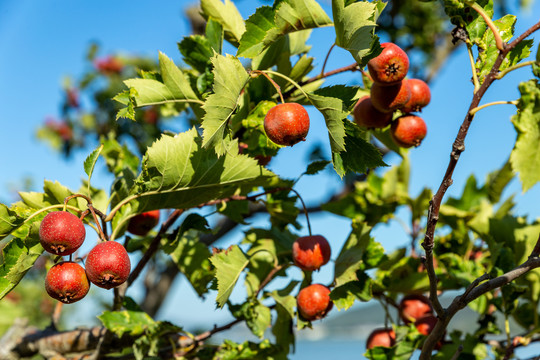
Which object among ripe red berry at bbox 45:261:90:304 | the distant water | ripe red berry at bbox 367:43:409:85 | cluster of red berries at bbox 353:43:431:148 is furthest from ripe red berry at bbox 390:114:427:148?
the distant water

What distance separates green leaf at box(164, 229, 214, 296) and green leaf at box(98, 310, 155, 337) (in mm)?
201

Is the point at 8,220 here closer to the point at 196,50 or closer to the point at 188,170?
the point at 188,170

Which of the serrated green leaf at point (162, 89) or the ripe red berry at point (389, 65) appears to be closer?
the ripe red berry at point (389, 65)

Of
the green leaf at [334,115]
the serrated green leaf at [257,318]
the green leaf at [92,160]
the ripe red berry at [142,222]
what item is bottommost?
the serrated green leaf at [257,318]

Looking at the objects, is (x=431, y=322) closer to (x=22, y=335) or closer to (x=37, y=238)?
(x=37, y=238)

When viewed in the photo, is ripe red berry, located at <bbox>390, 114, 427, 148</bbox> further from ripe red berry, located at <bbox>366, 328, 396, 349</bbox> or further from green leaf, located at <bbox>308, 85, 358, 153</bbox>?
ripe red berry, located at <bbox>366, 328, 396, 349</bbox>

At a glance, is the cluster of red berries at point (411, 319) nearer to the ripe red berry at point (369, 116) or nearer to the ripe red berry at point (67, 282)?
the ripe red berry at point (369, 116)

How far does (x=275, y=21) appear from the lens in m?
1.31

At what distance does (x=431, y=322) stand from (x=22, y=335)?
174 cm

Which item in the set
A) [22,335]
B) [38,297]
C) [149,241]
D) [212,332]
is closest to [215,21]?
[149,241]

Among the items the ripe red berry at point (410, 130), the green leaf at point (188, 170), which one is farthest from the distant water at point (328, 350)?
the green leaf at point (188, 170)

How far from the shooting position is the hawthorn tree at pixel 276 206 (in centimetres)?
124

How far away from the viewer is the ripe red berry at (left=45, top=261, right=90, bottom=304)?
125cm

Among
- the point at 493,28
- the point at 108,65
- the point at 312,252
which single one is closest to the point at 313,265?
the point at 312,252
